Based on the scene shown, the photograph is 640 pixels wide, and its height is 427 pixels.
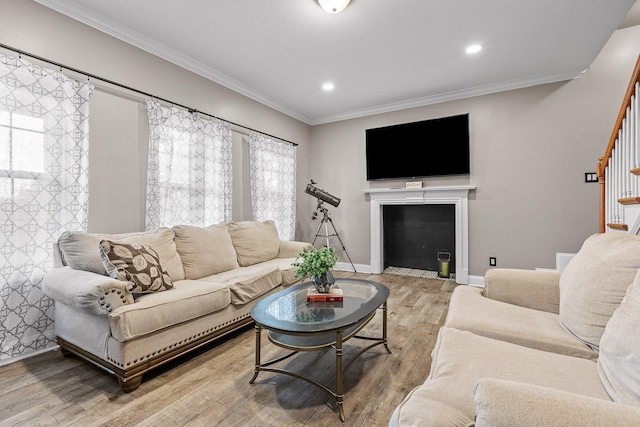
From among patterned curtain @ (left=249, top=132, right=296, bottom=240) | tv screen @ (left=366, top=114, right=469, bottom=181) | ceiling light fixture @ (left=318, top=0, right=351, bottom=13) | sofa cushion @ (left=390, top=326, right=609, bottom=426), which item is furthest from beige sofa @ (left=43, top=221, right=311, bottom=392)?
tv screen @ (left=366, top=114, right=469, bottom=181)

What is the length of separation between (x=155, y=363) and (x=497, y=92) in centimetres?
474

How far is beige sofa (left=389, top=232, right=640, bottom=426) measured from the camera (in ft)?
2.19

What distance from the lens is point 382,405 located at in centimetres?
159

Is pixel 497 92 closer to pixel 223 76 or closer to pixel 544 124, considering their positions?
pixel 544 124

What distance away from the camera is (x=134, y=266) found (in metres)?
2.02

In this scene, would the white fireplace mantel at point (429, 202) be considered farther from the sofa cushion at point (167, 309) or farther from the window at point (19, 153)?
the window at point (19, 153)

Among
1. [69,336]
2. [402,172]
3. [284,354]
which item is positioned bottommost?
[284,354]

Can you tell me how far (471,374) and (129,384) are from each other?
1830mm

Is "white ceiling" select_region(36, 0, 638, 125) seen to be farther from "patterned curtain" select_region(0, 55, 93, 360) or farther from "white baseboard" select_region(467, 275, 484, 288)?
"white baseboard" select_region(467, 275, 484, 288)

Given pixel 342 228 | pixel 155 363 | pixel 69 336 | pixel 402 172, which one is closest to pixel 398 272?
pixel 342 228

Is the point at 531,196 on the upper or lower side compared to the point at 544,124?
lower

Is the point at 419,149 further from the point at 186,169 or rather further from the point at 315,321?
the point at 315,321

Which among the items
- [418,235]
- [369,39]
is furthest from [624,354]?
[418,235]

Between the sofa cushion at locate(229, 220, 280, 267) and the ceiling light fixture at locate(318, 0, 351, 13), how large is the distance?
231 cm
